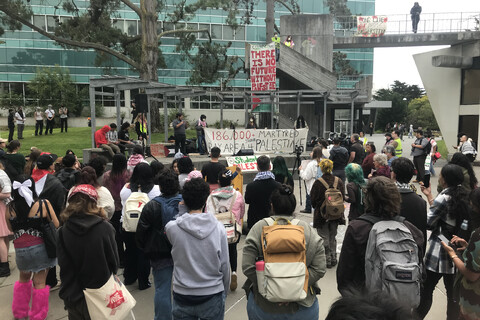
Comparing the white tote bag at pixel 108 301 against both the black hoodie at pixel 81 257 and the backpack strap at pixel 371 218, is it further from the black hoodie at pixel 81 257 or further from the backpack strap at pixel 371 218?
the backpack strap at pixel 371 218

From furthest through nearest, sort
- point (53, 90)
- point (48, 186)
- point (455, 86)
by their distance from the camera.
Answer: point (53, 90) → point (455, 86) → point (48, 186)

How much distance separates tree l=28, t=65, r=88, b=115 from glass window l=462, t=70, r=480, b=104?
A: 100 feet

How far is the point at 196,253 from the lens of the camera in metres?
2.94

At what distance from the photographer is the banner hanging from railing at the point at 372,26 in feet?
71.6

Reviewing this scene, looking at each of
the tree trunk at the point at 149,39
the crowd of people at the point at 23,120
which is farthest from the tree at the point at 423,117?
the crowd of people at the point at 23,120

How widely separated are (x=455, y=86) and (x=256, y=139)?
1244 centimetres

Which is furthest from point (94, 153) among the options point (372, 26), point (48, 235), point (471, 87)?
point (471, 87)

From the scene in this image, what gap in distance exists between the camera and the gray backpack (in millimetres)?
2684

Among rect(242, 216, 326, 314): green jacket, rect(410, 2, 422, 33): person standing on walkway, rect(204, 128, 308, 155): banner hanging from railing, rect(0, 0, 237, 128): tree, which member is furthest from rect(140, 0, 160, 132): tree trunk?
rect(242, 216, 326, 314): green jacket

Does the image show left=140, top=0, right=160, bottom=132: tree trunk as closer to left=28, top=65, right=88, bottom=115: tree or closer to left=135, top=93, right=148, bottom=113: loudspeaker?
left=135, top=93, right=148, bottom=113: loudspeaker

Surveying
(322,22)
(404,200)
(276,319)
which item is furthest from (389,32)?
(276,319)

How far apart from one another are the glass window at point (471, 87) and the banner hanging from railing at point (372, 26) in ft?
16.8

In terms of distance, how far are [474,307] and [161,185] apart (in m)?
2.85

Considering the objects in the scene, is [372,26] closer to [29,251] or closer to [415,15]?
[415,15]
